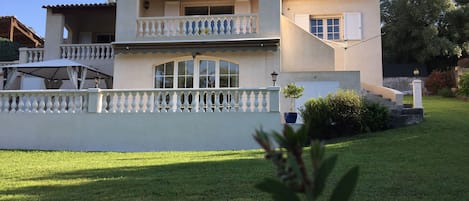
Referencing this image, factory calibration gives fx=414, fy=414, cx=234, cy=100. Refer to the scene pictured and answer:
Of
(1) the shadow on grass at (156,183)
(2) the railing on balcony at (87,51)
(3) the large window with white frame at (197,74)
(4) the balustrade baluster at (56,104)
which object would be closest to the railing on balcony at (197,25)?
(3) the large window with white frame at (197,74)

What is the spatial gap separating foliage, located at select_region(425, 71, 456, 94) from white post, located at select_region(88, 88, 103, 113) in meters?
22.8

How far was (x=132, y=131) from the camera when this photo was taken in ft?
44.2

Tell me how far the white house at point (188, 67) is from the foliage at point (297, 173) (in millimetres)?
11537

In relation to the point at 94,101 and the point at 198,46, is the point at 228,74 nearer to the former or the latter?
the point at 198,46

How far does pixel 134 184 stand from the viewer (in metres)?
6.93

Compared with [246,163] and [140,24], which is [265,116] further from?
[140,24]

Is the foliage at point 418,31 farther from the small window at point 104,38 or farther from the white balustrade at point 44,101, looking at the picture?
the white balustrade at point 44,101

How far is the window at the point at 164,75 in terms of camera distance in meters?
18.5

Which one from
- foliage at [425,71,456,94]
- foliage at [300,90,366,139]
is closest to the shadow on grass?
foliage at [300,90,366,139]

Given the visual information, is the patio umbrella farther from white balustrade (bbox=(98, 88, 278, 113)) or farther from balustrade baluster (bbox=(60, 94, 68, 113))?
white balustrade (bbox=(98, 88, 278, 113))

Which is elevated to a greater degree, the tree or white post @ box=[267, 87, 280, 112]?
the tree

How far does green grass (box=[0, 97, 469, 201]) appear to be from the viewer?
6.14 m

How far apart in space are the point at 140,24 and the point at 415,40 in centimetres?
2471

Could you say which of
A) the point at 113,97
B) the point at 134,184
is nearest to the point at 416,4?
the point at 113,97
